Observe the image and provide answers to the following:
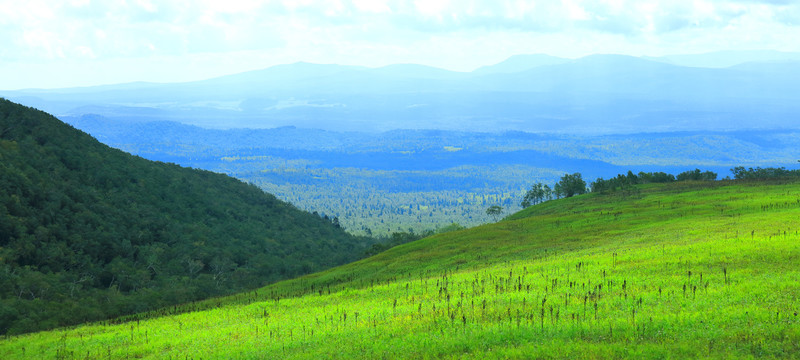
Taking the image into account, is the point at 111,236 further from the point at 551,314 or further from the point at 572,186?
the point at 572,186

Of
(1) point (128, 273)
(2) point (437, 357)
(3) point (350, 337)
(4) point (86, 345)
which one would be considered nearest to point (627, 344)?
(2) point (437, 357)

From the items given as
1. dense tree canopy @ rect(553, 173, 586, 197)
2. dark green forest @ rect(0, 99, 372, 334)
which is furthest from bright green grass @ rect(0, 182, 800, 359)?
dense tree canopy @ rect(553, 173, 586, 197)

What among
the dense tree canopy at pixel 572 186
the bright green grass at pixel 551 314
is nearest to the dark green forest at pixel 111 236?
the bright green grass at pixel 551 314

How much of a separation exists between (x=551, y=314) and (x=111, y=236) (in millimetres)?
90470

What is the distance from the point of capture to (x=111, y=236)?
313 feet

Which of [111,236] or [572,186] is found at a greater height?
[572,186]

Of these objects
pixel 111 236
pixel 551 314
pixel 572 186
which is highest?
pixel 551 314

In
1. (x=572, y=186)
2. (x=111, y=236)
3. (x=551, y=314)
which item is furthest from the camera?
(x=572, y=186)

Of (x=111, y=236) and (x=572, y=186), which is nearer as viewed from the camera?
(x=111, y=236)

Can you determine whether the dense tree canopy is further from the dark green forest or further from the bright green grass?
the bright green grass

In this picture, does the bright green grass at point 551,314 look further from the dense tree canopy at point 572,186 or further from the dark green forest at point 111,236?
the dense tree canopy at point 572,186

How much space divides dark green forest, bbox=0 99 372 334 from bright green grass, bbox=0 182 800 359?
95.7 ft

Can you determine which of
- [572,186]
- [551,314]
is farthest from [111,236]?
[572,186]

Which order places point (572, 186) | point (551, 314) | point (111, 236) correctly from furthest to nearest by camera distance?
point (572, 186)
point (111, 236)
point (551, 314)
